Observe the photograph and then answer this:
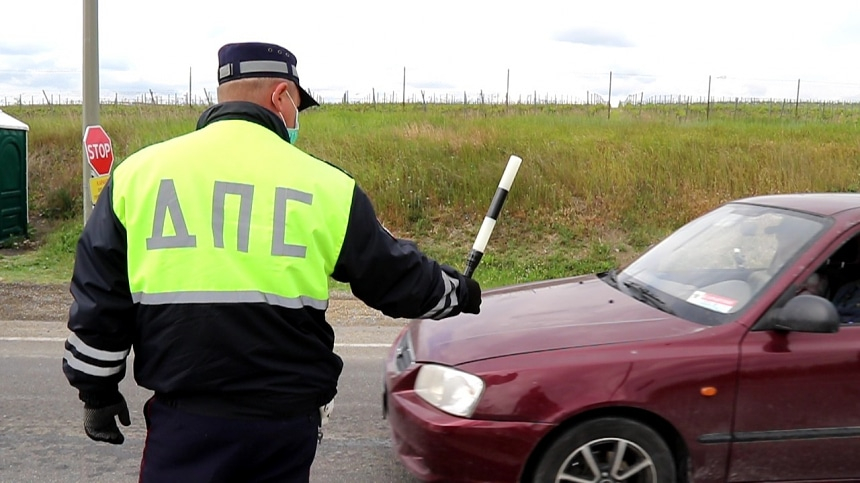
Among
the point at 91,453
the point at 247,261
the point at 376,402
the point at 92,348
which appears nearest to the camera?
the point at 247,261

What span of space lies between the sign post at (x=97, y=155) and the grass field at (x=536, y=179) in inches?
96.6

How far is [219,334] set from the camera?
1802mm

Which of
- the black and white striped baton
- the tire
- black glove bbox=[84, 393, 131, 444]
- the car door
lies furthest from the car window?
black glove bbox=[84, 393, 131, 444]

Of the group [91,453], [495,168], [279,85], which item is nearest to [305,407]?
[279,85]

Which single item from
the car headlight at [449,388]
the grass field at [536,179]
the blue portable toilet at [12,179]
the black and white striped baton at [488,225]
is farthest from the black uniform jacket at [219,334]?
the blue portable toilet at [12,179]

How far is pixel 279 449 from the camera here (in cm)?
194

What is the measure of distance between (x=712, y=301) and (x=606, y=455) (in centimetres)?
93

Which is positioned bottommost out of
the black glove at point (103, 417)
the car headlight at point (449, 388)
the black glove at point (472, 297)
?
the car headlight at point (449, 388)

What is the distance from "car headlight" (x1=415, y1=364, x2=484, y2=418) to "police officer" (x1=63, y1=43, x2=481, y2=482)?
1.19 meters

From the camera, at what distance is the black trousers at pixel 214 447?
1860 millimetres

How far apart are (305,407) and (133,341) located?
473 millimetres

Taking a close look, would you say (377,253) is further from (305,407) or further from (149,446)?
(149,446)

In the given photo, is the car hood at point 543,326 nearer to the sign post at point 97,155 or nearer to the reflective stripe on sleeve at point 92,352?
the reflective stripe on sleeve at point 92,352

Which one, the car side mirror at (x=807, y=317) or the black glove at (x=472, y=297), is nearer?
the black glove at (x=472, y=297)
